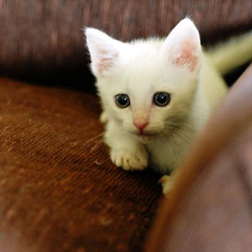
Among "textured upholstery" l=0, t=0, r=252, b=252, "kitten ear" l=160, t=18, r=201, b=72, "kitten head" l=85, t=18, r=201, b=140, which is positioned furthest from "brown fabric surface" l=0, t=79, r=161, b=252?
"kitten ear" l=160, t=18, r=201, b=72

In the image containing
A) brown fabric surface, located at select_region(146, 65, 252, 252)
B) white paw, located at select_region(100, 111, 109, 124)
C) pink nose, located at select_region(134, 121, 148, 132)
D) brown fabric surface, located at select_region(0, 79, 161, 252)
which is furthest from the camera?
white paw, located at select_region(100, 111, 109, 124)

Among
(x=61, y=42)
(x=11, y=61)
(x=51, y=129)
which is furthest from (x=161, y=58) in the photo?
(x=11, y=61)

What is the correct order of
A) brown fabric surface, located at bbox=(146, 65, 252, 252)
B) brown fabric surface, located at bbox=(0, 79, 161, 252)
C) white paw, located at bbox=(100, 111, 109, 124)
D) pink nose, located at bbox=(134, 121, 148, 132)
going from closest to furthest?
brown fabric surface, located at bbox=(146, 65, 252, 252) < brown fabric surface, located at bbox=(0, 79, 161, 252) < pink nose, located at bbox=(134, 121, 148, 132) < white paw, located at bbox=(100, 111, 109, 124)

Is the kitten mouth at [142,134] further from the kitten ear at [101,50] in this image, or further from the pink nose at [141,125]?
the kitten ear at [101,50]

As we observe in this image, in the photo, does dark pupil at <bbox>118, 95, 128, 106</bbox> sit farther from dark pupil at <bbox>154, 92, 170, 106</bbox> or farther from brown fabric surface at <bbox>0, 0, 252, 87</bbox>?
brown fabric surface at <bbox>0, 0, 252, 87</bbox>

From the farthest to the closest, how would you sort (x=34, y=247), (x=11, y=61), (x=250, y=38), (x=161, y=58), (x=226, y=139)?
(x=11, y=61) < (x=250, y=38) < (x=161, y=58) < (x=34, y=247) < (x=226, y=139)

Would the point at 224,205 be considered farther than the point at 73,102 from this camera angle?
No

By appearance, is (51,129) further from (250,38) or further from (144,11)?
(250,38)

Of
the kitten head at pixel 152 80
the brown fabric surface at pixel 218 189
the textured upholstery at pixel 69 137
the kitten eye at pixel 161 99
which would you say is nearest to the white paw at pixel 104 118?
the textured upholstery at pixel 69 137
